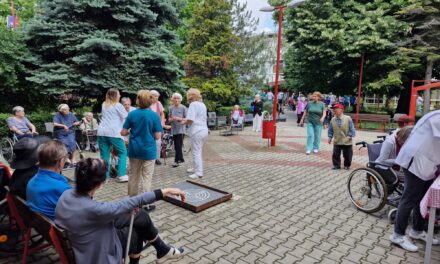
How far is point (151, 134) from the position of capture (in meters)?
4.59

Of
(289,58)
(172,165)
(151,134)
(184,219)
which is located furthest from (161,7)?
(289,58)

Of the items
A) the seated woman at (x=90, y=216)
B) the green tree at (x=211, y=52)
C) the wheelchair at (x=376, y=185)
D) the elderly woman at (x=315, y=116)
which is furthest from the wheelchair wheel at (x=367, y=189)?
the green tree at (x=211, y=52)

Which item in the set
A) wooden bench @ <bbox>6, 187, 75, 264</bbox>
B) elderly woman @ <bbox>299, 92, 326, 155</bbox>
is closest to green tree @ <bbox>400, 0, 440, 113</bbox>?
elderly woman @ <bbox>299, 92, 326, 155</bbox>

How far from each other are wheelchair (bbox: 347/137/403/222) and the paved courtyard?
18 cm

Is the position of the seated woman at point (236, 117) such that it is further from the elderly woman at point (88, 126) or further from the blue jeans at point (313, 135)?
the elderly woman at point (88, 126)

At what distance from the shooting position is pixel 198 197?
5.09m

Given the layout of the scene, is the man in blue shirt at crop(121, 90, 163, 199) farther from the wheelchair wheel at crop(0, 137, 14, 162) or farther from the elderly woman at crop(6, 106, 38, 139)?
the wheelchair wheel at crop(0, 137, 14, 162)

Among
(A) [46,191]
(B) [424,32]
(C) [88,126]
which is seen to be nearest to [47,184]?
(A) [46,191]

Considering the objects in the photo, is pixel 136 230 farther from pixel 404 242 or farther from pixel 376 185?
pixel 376 185

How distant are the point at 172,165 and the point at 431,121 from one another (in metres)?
5.65

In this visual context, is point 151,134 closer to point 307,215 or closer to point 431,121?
point 307,215

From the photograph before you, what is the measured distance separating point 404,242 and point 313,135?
582 centimetres

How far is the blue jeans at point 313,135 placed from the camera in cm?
910

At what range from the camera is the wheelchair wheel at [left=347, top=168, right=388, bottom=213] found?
175 inches
